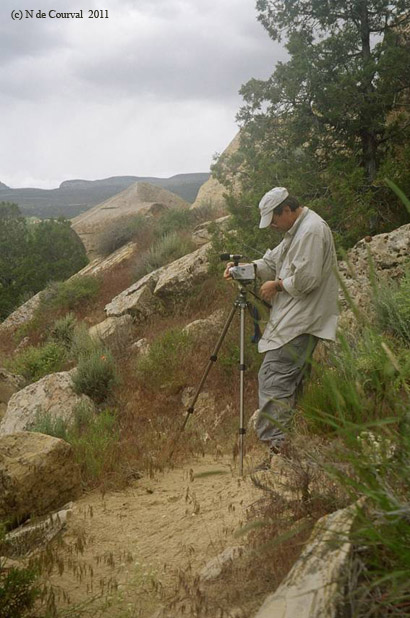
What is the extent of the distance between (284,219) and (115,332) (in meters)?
6.27

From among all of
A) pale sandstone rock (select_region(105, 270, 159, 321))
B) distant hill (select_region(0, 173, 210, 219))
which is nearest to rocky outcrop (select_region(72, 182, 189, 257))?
pale sandstone rock (select_region(105, 270, 159, 321))

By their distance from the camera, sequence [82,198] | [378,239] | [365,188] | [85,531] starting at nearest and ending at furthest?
[85,531] < [378,239] < [365,188] < [82,198]

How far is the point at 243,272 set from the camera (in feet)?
16.2

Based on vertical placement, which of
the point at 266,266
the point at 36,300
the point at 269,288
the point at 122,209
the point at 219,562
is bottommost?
the point at 36,300

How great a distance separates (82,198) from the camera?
4087 inches

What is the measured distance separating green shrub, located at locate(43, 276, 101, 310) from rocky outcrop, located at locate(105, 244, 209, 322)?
3.10m

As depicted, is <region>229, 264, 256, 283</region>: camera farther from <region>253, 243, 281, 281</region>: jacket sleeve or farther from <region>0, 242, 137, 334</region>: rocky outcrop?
<region>0, 242, 137, 334</region>: rocky outcrop

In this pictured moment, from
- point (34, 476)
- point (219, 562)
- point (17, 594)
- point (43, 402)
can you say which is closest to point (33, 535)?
point (34, 476)

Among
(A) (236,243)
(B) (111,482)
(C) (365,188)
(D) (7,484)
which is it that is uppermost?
(C) (365,188)

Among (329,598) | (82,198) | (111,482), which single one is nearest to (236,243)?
(111,482)

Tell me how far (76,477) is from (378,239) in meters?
4.59

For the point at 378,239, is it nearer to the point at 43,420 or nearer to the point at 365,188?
the point at 365,188

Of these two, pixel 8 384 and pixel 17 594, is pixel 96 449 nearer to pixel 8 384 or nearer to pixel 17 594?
pixel 17 594

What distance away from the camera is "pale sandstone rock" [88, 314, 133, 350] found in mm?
9984
